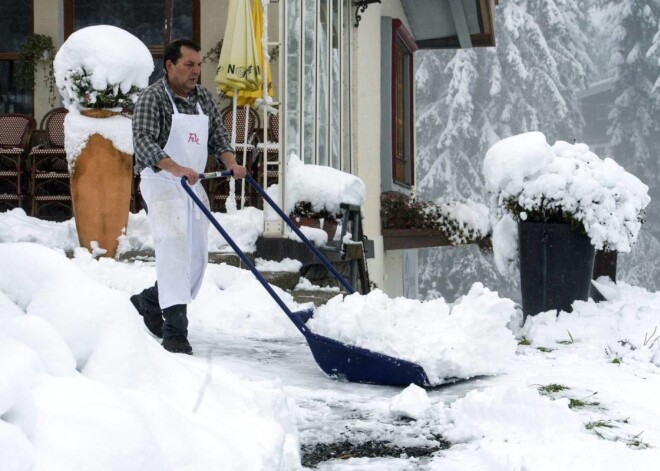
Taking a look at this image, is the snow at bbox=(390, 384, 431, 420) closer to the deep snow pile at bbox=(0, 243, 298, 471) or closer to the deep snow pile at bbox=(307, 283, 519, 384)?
the deep snow pile at bbox=(307, 283, 519, 384)

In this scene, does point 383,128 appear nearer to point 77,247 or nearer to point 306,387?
point 77,247

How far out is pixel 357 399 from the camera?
435 centimetres

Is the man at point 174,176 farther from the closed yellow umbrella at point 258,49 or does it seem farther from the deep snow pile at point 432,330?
the closed yellow umbrella at point 258,49

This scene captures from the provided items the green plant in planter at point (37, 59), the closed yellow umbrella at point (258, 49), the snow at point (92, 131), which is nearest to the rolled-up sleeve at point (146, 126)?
the snow at point (92, 131)

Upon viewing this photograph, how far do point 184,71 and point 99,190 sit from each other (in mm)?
3200

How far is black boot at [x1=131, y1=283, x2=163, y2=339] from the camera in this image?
18.2 ft

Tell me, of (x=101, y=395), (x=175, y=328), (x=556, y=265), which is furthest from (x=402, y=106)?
(x=101, y=395)

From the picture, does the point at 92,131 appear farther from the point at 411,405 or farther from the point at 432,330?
the point at 411,405

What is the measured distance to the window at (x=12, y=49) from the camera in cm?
1187

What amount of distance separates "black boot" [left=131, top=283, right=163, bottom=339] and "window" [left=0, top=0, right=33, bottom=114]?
7111 millimetres

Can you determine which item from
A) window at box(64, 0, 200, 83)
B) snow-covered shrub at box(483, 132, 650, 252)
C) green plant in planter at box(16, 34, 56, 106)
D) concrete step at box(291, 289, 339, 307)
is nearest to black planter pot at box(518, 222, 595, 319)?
snow-covered shrub at box(483, 132, 650, 252)

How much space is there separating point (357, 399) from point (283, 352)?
1361 millimetres

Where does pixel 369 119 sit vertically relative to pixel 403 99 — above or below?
below

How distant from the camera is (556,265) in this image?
675 cm
